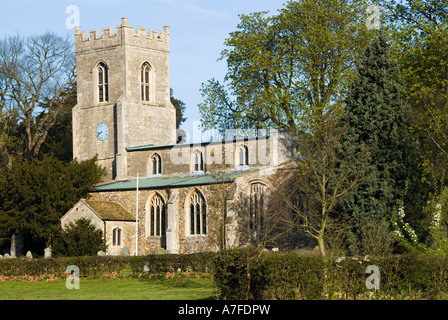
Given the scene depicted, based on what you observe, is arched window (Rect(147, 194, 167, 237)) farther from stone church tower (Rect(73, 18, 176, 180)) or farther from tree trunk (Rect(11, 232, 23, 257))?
tree trunk (Rect(11, 232, 23, 257))

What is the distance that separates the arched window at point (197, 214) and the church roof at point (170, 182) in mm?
918

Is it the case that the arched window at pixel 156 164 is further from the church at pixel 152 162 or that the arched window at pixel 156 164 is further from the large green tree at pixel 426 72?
the large green tree at pixel 426 72

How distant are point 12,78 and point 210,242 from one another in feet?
91.0

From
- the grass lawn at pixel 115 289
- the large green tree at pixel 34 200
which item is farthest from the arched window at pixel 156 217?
the grass lawn at pixel 115 289

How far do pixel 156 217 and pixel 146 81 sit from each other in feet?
41.8

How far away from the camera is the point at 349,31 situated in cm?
4203

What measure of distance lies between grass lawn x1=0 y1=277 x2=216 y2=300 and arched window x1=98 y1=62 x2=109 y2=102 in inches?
1070

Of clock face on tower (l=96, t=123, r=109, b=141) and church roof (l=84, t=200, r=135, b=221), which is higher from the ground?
clock face on tower (l=96, t=123, r=109, b=141)

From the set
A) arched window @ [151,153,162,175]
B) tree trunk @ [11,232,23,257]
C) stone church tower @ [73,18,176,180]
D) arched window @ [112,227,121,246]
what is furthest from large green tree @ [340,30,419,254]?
tree trunk @ [11,232,23,257]

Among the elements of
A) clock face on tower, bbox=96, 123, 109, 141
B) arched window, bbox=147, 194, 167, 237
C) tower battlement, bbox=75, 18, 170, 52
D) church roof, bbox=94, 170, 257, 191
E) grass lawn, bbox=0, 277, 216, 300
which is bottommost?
grass lawn, bbox=0, 277, 216, 300

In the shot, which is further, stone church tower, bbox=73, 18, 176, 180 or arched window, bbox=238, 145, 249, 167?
stone church tower, bbox=73, 18, 176, 180

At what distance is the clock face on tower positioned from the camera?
5375 centimetres

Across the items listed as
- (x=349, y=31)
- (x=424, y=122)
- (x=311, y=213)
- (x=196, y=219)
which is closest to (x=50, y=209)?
(x=196, y=219)

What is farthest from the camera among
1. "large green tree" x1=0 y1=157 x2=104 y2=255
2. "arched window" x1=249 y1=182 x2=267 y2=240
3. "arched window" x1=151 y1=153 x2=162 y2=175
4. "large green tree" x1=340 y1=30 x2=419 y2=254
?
"arched window" x1=151 y1=153 x2=162 y2=175
